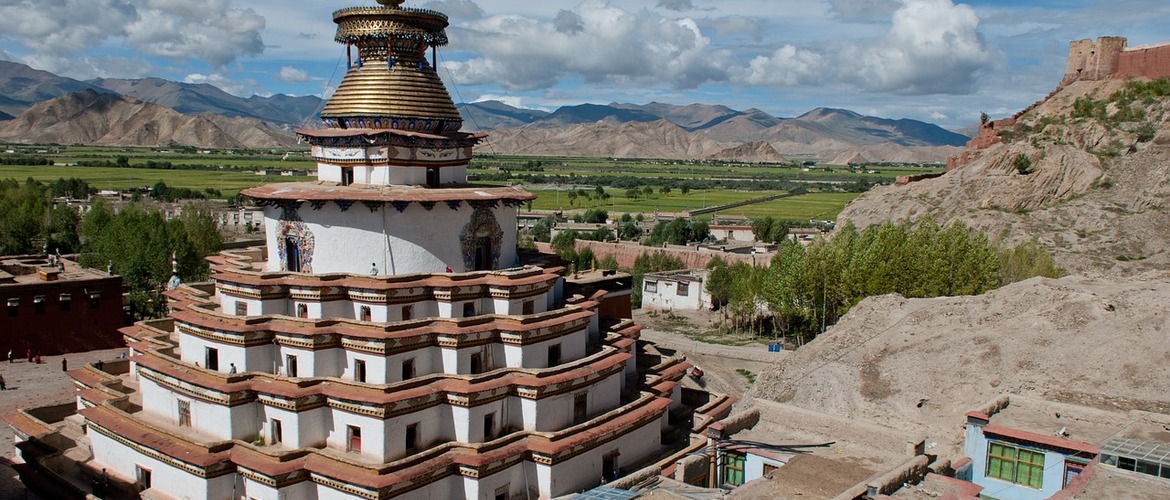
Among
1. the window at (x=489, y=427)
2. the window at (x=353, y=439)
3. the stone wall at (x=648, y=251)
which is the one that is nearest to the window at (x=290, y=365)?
the window at (x=353, y=439)

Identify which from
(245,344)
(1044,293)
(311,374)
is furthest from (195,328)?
(1044,293)

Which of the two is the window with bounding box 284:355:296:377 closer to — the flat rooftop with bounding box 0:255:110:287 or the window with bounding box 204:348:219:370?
the window with bounding box 204:348:219:370

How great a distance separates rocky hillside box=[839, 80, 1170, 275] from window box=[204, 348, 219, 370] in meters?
Answer: 46.8

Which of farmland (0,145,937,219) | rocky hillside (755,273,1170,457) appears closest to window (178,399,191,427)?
rocky hillside (755,273,1170,457)

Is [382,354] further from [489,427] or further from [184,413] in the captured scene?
[184,413]

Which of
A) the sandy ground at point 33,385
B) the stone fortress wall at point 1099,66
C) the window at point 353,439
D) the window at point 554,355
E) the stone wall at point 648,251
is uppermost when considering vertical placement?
the stone fortress wall at point 1099,66

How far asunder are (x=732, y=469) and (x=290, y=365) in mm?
11080

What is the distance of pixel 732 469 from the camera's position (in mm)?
20375

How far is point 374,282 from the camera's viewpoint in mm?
19594

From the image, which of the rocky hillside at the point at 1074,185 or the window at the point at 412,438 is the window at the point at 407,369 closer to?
the window at the point at 412,438

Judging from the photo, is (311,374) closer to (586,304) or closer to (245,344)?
(245,344)

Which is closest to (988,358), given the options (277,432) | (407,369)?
(407,369)

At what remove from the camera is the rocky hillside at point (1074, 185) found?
Answer: 5134 centimetres

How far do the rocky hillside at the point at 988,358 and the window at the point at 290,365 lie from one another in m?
14.7
